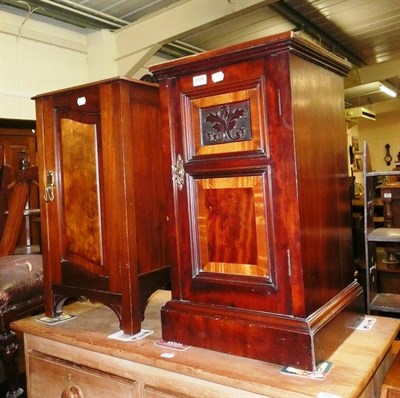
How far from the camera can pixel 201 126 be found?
45.2 inches

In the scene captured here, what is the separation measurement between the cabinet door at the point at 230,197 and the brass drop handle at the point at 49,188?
1.72 ft

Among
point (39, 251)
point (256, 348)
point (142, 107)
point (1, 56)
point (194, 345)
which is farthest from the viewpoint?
point (1, 56)

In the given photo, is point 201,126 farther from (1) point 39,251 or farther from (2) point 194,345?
(1) point 39,251

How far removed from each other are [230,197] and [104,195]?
0.43 meters

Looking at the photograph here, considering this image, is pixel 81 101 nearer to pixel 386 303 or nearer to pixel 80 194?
pixel 80 194

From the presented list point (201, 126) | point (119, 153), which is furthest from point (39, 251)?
point (201, 126)

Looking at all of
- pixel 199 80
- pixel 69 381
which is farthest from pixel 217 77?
pixel 69 381

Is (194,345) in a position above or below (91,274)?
below

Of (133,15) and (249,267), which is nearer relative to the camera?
(249,267)

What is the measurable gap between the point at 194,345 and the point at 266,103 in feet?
2.22

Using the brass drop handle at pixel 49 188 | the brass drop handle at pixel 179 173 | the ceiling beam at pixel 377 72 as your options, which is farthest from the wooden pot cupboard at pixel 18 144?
the ceiling beam at pixel 377 72

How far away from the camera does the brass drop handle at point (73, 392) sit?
4.27ft

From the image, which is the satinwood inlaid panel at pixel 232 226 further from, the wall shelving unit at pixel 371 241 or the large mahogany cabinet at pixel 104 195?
the wall shelving unit at pixel 371 241

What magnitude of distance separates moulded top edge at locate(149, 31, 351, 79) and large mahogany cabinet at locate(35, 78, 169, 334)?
192 millimetres
